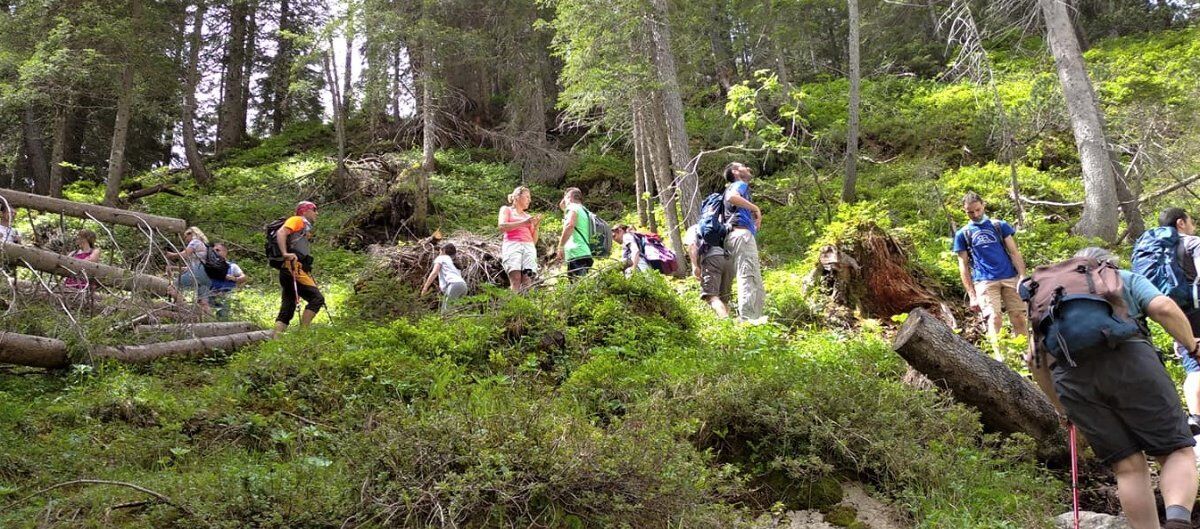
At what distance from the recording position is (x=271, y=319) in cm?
1109

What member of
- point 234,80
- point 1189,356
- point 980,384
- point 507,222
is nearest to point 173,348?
point 507,222

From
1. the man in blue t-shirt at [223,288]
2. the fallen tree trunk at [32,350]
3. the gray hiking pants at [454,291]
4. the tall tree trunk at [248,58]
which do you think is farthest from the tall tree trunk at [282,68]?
the fallen tree trunk at [32,350]

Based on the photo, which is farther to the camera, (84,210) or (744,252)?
(744,252)

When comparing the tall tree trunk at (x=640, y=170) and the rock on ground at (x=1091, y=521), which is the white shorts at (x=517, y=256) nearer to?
the tall tree trunk at (x=640, y=170)

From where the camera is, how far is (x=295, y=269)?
8.63m

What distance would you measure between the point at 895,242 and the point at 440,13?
14.4 m

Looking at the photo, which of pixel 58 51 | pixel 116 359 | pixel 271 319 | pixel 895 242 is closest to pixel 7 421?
pixel 116 359

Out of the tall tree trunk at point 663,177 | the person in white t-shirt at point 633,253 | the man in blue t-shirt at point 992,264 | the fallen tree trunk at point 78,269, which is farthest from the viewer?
the tall tree trunk at point 663,177

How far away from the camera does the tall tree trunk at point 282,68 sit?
27.8 meters

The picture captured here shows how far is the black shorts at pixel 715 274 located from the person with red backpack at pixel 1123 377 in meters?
4.33

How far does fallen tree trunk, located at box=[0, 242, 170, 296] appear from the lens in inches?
252

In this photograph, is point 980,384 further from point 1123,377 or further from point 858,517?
point 858,517

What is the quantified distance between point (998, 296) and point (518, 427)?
5.93m

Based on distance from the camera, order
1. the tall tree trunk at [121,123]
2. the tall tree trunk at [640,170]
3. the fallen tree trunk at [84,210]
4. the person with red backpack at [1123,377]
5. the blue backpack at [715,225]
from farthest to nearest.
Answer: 1. the tall tree trunk at [121,123]
2. the tall tree trunk at [640,170]
3. the blue backpack at [715,225]
4. the fallen tree trunk at [84,210]
5. the person with red backpack at [1123,377]
